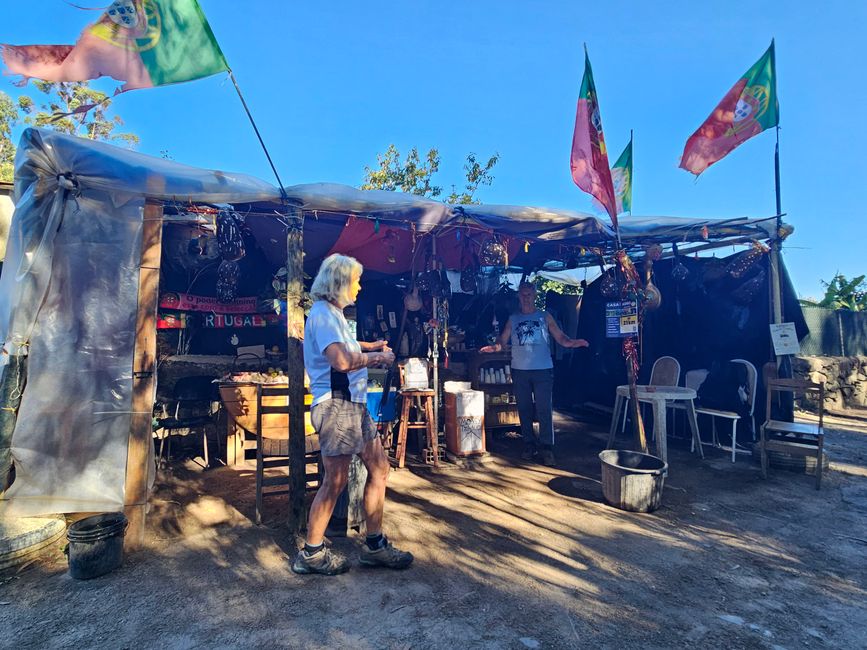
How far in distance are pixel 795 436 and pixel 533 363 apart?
10.8 ft

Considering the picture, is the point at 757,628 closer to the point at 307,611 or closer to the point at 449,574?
the point at 449,574

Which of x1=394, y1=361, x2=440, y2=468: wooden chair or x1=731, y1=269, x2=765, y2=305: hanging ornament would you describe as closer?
x1=394, y1=361, x2=440, y2=468: wooden chair

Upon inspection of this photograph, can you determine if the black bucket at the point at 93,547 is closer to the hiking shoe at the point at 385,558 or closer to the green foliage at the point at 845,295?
the hiking shoe at the point at 385,558

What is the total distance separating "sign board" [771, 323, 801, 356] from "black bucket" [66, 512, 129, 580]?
7.49 meters

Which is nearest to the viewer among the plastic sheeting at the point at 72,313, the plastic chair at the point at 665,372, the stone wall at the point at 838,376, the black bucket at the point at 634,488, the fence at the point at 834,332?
the plastic sheeting at the point at 72,313

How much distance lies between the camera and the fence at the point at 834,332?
38.8 ft

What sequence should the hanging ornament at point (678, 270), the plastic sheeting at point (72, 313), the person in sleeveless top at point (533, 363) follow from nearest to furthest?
the plastic sheeting at point (72, 313), the person in sleeveless top at point (533, 363), the hanging ornament at point (678, 270)

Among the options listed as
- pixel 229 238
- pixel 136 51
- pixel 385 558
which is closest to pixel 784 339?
pixel 385 558

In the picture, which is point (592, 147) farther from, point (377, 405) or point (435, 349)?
point (377, 405)

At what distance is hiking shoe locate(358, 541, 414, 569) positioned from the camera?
Answer: 3182mm

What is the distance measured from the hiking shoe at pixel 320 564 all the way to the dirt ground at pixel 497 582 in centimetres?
6

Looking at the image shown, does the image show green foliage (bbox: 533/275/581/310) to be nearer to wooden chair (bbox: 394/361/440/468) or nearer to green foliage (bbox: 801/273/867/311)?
wooden chair (bbox: 394/361/440/468)

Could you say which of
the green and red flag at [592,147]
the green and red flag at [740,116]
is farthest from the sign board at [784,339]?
the green and red flag at [592,147]

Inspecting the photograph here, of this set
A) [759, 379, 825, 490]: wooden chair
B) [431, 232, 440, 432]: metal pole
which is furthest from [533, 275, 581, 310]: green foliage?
[759, 379, 825, 490]: wooden chair
